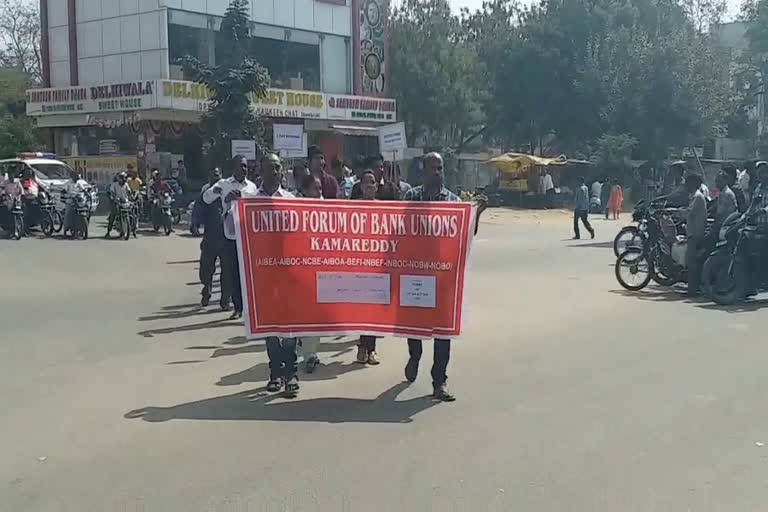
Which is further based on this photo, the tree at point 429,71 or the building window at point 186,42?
the tree at point 429,71

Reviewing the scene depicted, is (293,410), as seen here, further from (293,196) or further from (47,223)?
(47,223)

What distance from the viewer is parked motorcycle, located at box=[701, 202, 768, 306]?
12352 mm

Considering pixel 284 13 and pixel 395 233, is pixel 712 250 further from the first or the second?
pixel 284 13

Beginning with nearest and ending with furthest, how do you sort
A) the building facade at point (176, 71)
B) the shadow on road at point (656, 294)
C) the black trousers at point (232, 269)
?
the black trousers at point (232, 269) < the shadow on road at point (656, 294) < the building facade at point (176, 71)

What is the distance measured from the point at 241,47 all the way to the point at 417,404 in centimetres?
2266

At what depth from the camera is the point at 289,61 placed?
39000 millimetres

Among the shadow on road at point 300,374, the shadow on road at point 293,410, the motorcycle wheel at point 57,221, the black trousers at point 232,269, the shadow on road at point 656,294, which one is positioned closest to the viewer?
the shadow on road at point 293,410

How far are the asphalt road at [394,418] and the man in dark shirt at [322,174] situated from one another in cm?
201

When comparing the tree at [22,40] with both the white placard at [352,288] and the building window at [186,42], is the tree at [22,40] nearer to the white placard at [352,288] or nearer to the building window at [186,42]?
the building window at [186,42]

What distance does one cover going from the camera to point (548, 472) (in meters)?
5.45

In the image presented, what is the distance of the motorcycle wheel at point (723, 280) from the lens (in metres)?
12.3

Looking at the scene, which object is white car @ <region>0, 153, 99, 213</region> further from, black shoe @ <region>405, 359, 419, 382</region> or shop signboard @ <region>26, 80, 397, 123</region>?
black shoe @ <region>405, 359, 419, 382</region>

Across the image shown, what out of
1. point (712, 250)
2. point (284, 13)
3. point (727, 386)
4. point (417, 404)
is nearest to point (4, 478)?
point (417, 404)

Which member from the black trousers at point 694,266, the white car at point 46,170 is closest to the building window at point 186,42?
the white car at point 46,170
